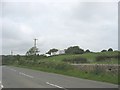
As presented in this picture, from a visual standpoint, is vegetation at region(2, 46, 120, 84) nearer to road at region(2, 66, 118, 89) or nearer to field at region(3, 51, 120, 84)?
field at region(3, 51, 120, 84)

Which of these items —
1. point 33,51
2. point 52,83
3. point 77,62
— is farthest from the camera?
point 33,51

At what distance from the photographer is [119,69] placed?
30.8 m

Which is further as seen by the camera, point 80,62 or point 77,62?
point 77,62

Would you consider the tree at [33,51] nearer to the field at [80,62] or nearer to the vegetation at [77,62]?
the vegetation at [77,62]

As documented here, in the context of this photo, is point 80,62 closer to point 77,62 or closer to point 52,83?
point 77,62

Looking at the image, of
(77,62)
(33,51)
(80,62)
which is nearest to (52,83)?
(80,62)

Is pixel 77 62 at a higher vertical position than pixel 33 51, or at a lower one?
lower

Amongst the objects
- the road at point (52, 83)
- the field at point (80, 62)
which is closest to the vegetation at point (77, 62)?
the field at point (80, 62)

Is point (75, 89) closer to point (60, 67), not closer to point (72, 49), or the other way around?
point (60, 67)

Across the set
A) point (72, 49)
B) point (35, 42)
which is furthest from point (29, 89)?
point (72, 49)

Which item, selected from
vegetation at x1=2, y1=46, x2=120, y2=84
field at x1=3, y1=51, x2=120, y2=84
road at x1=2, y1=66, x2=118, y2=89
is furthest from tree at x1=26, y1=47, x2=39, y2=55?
road at x1=2, y1=66, x2=118, y2=89

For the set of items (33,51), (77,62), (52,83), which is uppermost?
(33,51)

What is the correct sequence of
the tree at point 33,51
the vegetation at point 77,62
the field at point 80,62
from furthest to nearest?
the tree at point 33,51 < the vegetation at point 77,62 < the field at point 80,62

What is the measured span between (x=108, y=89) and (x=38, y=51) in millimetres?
98990
